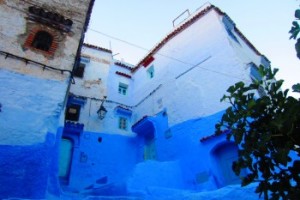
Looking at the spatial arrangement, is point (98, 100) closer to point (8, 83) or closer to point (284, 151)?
point (8, 83)

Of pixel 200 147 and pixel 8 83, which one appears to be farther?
pixel 200 147

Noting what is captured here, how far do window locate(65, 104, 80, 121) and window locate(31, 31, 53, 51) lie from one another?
6148 mm

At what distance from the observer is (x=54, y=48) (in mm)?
9703

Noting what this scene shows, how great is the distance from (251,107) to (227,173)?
8.31 metres

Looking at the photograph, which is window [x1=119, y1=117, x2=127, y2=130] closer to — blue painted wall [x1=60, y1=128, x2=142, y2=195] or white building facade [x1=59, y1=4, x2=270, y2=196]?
white building facade [x1=59, y1=4, x2=270, y2=196]

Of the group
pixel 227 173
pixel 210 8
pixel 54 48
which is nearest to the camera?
pixel 54 48

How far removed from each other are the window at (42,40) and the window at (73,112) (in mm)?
6148

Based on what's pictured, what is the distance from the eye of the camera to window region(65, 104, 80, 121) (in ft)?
50.0

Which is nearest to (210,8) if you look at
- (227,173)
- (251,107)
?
(227,173)

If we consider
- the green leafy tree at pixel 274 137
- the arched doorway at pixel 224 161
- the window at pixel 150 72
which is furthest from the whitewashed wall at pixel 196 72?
the green leafy tree at pixel 274 137

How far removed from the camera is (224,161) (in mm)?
11500

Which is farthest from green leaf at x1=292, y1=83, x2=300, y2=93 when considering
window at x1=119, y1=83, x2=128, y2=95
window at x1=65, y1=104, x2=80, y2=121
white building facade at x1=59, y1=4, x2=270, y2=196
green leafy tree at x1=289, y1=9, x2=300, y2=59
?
window at x1=119, y1=83, x2=128, y2=95

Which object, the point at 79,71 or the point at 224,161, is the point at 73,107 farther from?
the point at 224,161

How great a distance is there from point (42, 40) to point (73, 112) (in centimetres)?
634
